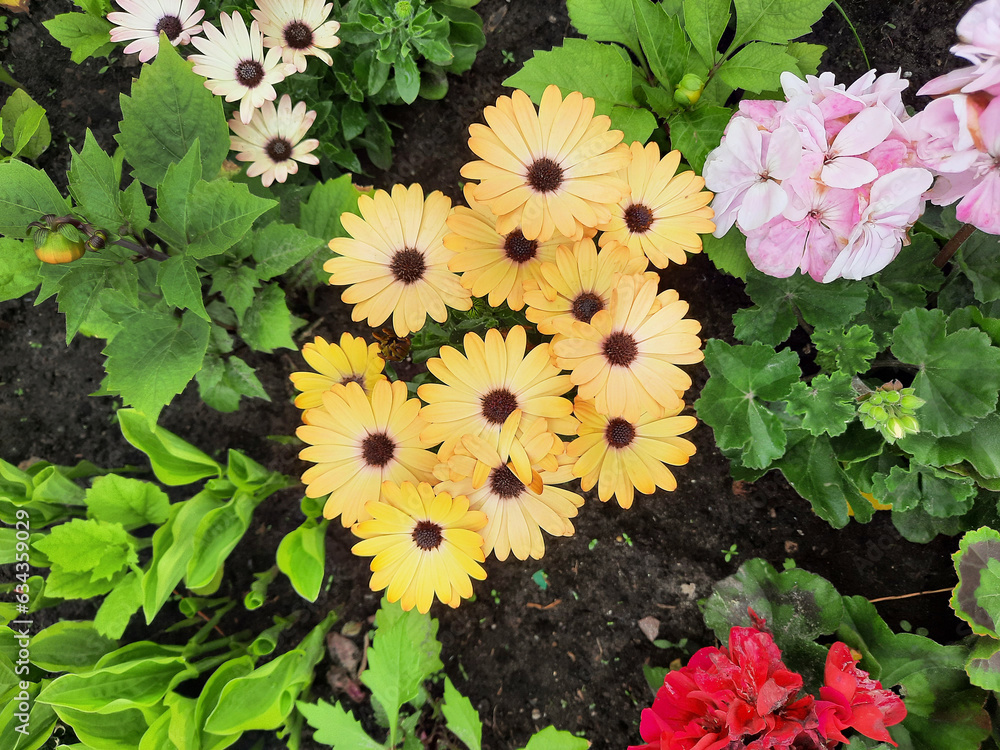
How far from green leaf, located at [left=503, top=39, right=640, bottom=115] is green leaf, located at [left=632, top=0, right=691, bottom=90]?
0.06 meters

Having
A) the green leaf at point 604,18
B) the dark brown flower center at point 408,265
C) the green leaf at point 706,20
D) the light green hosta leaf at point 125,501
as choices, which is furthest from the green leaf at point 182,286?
the green leaf at point 706,20

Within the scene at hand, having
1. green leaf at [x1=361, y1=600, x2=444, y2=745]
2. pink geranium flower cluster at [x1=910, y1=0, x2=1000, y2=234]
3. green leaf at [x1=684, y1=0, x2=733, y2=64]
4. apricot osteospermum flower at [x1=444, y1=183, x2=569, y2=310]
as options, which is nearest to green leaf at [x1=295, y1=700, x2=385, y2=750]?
green leaf at [x1=361, y1=600, x2=444, y2=745]

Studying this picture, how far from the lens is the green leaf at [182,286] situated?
1.17 metres

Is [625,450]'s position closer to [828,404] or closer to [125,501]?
[828,404]

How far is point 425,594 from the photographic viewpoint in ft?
3.84

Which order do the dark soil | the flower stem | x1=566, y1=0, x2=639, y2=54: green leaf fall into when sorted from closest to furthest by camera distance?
the flower stem < x1=566, y1=0, x2=639, y2=54: green leaf < the dark soil

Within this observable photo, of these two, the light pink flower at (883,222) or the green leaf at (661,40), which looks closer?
the light pink flower at (883,222)

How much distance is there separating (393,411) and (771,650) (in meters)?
0.83

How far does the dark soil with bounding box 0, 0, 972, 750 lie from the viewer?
1644 millimetres

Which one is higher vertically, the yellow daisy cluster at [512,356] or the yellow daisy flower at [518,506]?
the yellow daisy cluster at [512,356]

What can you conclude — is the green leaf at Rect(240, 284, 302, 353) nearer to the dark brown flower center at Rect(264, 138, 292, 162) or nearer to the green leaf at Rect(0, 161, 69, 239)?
the dark brown flower center at Rect(264, 138, 292, 162)

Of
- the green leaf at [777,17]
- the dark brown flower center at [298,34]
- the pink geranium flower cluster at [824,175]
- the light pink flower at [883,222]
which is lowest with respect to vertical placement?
the light pink flower at [883,222]

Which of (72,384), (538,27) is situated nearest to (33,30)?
(72,384)

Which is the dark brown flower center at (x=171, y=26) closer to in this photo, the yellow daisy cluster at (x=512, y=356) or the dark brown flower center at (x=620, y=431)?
the yellow daisy cluster at (x=512, y=356)
